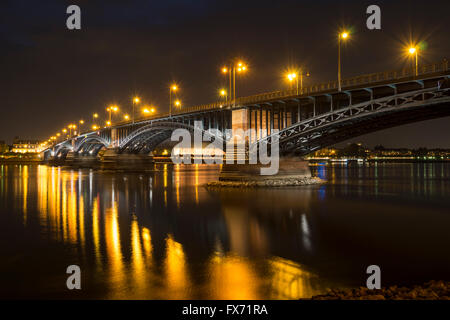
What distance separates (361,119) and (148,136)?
1874 inches

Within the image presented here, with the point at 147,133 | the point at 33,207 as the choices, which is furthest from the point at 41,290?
the point at 147,133

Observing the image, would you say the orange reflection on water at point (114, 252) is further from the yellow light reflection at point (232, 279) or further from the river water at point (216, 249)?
the yellow light reflection at point (232, 279)

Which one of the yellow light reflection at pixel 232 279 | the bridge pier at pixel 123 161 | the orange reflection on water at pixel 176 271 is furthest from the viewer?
the bridge pier at pixel 123 161

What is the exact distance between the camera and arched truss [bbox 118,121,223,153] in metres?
→ 57.2

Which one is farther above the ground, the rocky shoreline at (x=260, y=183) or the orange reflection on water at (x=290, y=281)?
the rocky shoreline at (x=260, y=183)

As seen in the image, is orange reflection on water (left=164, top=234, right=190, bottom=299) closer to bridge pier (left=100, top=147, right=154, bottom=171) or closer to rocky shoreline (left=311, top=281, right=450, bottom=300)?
rocky shoreline (left=311, top=281, right=450, bottom=300)

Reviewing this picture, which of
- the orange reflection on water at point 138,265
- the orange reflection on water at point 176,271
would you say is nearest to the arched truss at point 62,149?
the orange reflection on water at point 138,265

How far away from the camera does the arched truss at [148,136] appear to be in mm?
57219

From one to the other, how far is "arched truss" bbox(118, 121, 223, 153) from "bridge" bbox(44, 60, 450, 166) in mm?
4608

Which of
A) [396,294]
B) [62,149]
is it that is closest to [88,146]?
[62,149]

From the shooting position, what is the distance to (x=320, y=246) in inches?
488

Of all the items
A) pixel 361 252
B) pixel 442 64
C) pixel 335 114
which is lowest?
pixel 361 252

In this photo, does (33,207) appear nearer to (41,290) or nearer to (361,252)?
(41,290)

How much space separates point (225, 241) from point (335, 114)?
73.5 feet
